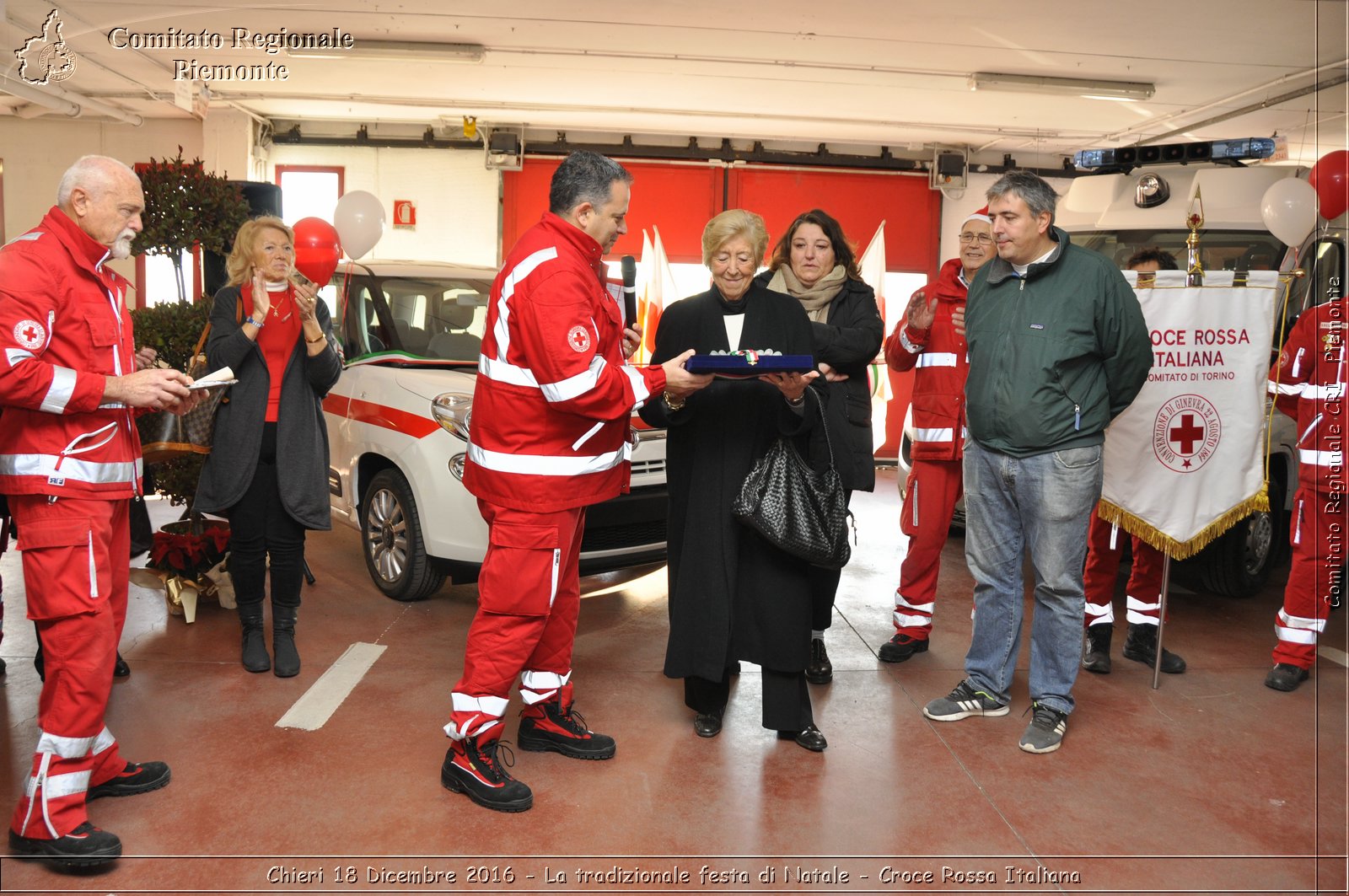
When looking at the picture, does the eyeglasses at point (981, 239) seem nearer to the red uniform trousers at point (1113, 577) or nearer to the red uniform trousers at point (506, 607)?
the red uniform trousers at point (1113, 577)

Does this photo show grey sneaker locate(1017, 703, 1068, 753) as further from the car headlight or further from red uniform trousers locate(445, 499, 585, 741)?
the car headlight

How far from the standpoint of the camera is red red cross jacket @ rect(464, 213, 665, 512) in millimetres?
2857

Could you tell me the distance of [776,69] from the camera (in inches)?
359

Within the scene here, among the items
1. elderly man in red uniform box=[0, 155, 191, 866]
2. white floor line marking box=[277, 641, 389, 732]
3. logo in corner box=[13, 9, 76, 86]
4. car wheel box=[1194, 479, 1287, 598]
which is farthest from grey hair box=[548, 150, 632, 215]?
logo in corner box=[13, 9, 76, 86]

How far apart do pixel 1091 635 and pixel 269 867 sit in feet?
11.4

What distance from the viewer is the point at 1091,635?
14.7 ft

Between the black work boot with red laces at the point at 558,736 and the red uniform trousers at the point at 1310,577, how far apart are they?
10.0 feet

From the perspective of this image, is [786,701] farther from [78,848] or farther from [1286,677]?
[1286,677]

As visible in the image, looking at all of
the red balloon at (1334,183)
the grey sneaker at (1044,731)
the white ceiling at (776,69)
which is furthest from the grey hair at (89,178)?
the red balloon at (1334,183)

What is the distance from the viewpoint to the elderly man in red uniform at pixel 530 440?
9.61 ft

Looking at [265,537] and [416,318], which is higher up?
[416,318]

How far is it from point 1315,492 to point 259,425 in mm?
4459

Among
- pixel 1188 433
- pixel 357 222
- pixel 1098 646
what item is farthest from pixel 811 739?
pixel 357 222

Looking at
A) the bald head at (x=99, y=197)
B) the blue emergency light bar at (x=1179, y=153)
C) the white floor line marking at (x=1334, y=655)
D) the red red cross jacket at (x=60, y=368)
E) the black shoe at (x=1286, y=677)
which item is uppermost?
the blue emergency light bar at (x=1179, y=153)
